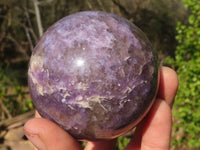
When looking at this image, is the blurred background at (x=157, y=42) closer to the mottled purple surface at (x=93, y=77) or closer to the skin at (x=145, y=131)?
the skin at (x=145, y=131)

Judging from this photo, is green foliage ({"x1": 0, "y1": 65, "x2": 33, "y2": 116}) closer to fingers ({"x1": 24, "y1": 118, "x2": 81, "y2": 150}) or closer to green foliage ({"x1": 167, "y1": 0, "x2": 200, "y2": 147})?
green foliage ({"x1": 167, "y1": 0, "x2": 200, "y2": 147})

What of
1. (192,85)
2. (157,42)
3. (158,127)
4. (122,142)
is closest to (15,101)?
(122,142)

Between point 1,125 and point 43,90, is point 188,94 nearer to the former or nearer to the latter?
point 43,90

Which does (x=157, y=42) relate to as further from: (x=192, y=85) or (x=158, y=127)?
(x=158, y=127)

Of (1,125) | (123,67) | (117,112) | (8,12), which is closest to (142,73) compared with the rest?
(123,67)

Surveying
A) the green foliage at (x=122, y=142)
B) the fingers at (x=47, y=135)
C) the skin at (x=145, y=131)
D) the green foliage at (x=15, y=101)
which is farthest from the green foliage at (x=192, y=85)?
the green foliage at (x=15, y=101)

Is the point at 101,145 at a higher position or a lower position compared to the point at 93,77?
lower

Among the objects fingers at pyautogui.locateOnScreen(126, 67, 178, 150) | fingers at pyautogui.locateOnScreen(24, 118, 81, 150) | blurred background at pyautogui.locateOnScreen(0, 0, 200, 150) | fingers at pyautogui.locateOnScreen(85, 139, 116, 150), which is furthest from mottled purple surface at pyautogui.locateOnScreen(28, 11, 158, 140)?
blurred background at pyautogui.locateOnScreen(0, 0, 200, 150)
